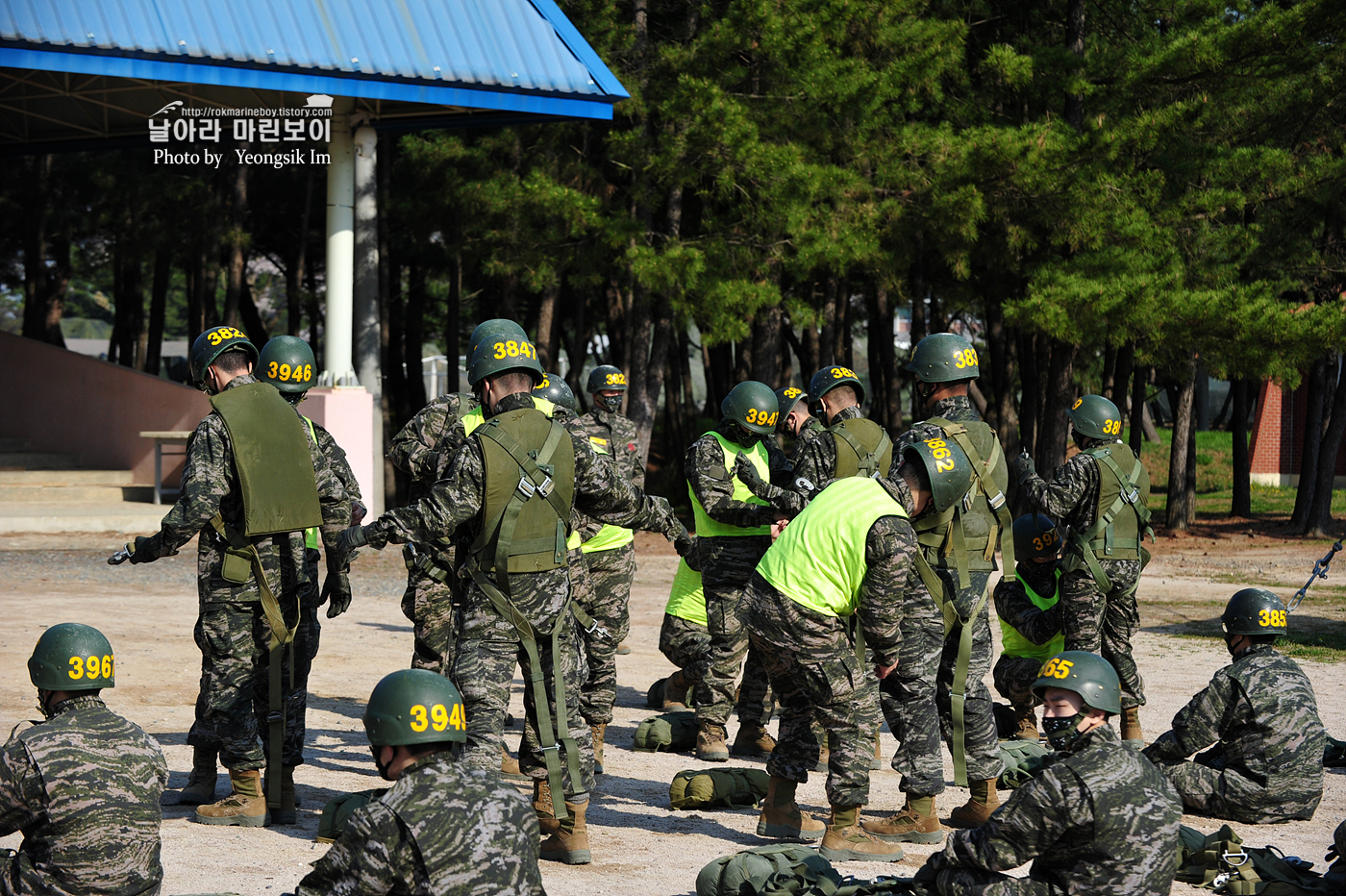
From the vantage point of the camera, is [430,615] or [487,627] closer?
[487,627]

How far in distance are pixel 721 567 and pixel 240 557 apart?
297 centimetres

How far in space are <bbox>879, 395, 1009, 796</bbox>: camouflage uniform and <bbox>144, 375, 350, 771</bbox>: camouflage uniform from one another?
2.90 metres

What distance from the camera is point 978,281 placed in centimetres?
2192

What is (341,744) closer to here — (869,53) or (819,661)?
(819,661)

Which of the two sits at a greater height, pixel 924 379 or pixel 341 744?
pixel 924 379

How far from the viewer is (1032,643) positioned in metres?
8.48

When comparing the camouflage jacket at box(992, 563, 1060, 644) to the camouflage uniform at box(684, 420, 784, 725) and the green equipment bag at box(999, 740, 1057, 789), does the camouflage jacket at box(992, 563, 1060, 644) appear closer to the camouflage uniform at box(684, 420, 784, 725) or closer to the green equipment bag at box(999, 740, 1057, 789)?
the green equipment bag at box(999, 740, 1057, 789)

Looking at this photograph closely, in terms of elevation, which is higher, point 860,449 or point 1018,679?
point 860,449

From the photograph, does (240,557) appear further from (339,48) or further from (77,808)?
(339,48)

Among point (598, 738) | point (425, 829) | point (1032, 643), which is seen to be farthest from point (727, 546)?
point (425, 829)

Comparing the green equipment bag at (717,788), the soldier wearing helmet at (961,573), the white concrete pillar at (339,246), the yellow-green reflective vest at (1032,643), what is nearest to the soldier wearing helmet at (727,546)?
the green equipment bag at (717,788)

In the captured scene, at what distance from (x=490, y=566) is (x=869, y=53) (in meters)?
16.1

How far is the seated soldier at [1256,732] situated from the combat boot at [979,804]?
1010 millimetres

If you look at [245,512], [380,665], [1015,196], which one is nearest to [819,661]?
[245,512]
